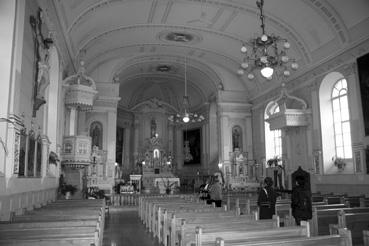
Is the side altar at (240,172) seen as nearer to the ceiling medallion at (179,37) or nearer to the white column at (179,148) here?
the ceiling medallion at (179,37)

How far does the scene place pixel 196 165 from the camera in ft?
76.5

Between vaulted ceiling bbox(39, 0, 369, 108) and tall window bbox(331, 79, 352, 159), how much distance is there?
1.32 m

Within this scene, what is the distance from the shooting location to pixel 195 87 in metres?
22.1

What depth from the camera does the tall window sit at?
40.1ft

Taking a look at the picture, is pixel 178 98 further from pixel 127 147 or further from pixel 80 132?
pixel 80 132

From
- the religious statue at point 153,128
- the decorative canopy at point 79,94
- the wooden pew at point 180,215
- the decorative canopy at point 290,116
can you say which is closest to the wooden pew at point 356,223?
the wooden pew at point 180,215

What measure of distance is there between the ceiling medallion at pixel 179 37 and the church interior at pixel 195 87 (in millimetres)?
90

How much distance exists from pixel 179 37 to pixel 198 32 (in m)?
1.06

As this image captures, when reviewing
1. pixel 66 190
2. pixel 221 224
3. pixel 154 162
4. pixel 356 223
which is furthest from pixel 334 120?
pixel 154 162

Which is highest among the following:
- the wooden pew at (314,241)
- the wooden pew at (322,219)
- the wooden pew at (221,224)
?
the wooden pew at (314,241)

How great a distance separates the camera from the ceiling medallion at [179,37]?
14.4 meters

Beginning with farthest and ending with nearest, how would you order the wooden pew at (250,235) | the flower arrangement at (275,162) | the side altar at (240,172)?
1. the side altar at (240,172)
2. the flower arrangement at (275,162)
3. the wooden pew at (250,235)

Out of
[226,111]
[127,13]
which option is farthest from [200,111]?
[127,13]

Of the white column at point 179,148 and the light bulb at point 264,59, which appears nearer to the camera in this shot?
the light bulb at point 264,59
